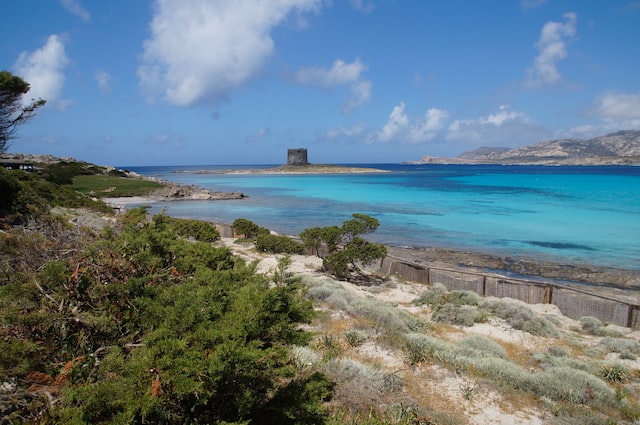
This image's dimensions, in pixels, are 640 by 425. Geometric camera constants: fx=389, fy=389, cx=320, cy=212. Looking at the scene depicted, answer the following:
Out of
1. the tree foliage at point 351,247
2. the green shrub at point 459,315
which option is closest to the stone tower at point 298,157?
the tree foliage at point 351,247

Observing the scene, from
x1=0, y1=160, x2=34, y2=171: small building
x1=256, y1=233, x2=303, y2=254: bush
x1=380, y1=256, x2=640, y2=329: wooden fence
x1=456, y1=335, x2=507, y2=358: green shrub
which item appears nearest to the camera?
x1=456, y1=335, x2=507, y2=358: green shrub

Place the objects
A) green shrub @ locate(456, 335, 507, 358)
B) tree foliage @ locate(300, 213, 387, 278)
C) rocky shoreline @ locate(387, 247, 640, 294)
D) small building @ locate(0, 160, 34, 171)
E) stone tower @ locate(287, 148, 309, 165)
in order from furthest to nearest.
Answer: stone tower @ locate(287, 148, 309, 165) < small building @ locate(0, 160, 34, 171) < rocky shoreline @ locate(387, 247, 640, 294) < tree foliage @ locate(300, 213, 387, 278) < green shrub @ locate(456, 335, 507, 358)

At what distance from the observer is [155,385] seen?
9.56 feet

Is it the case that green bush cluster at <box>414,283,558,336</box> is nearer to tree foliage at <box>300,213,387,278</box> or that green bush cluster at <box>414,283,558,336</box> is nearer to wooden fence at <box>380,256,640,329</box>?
wooden fence at <box>380,256,640,329</box>

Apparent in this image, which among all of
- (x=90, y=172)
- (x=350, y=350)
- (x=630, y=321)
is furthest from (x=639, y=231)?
(x=90, y=172)

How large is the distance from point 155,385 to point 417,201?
48.0 meters

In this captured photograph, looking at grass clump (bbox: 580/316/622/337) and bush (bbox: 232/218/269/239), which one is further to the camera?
bush (bbox: 232/218/269/239)

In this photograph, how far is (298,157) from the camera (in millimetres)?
143125

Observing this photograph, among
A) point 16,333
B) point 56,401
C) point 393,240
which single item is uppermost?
point 16,333

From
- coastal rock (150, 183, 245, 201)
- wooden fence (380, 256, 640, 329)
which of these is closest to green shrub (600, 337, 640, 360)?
wooden fence (380, 256, 640, 329)

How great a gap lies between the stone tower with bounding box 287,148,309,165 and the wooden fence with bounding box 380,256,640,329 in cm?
12890

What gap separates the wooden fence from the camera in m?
11.1

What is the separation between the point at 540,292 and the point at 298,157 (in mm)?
133188

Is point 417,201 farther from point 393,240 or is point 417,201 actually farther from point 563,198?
point 393,240
